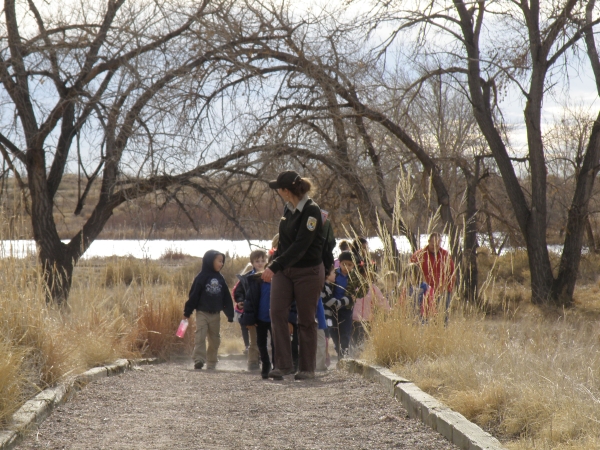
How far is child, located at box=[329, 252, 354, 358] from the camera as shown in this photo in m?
8.45

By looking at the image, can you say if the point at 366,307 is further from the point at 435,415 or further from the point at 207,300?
the point at 435,415

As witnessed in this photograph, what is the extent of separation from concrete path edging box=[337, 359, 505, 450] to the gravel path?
0.06 meters

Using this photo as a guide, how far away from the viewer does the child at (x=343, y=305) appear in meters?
8.45

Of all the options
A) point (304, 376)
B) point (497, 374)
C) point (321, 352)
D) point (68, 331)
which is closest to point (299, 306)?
point (304, 376)

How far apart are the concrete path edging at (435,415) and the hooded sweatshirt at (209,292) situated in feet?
10.9

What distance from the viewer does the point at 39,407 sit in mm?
4465

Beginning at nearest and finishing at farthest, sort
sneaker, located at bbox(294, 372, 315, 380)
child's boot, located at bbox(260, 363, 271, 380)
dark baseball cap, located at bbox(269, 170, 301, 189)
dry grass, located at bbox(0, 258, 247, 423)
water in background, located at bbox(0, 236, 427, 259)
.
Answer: dry grass, located at bbox(0, 258, 247, 423)
water in background, located at bbox(0, 236, 427, 259)
dark baseball cap, located at bbox(269, 170, 301, 189)
sneaker, located at bbox(294, 372, 315, 380)
child's boot, located at bbox(260, 363, 271, 380)

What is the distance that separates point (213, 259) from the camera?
29.2 feet

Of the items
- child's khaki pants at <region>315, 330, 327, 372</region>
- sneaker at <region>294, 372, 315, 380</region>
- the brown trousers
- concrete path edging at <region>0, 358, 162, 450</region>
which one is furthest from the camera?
child's khaki pants at <region>315, 330, 327, 372</region>

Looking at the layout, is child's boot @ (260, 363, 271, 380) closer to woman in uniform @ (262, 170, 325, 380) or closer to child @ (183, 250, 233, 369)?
woman in uniform @ (262, 170, 325, 380)

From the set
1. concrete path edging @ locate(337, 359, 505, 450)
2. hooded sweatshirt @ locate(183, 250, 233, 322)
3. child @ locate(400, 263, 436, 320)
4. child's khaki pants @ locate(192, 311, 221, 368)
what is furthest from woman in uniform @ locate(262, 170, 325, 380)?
child's khaki pants @ locate(192, 311, 221, 368)

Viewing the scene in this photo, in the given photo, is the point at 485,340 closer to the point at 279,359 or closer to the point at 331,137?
the point at 279,359

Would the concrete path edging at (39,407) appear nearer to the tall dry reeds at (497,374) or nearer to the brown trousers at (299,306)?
the brown trousers at (299,306)

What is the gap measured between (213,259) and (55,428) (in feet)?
15.0
